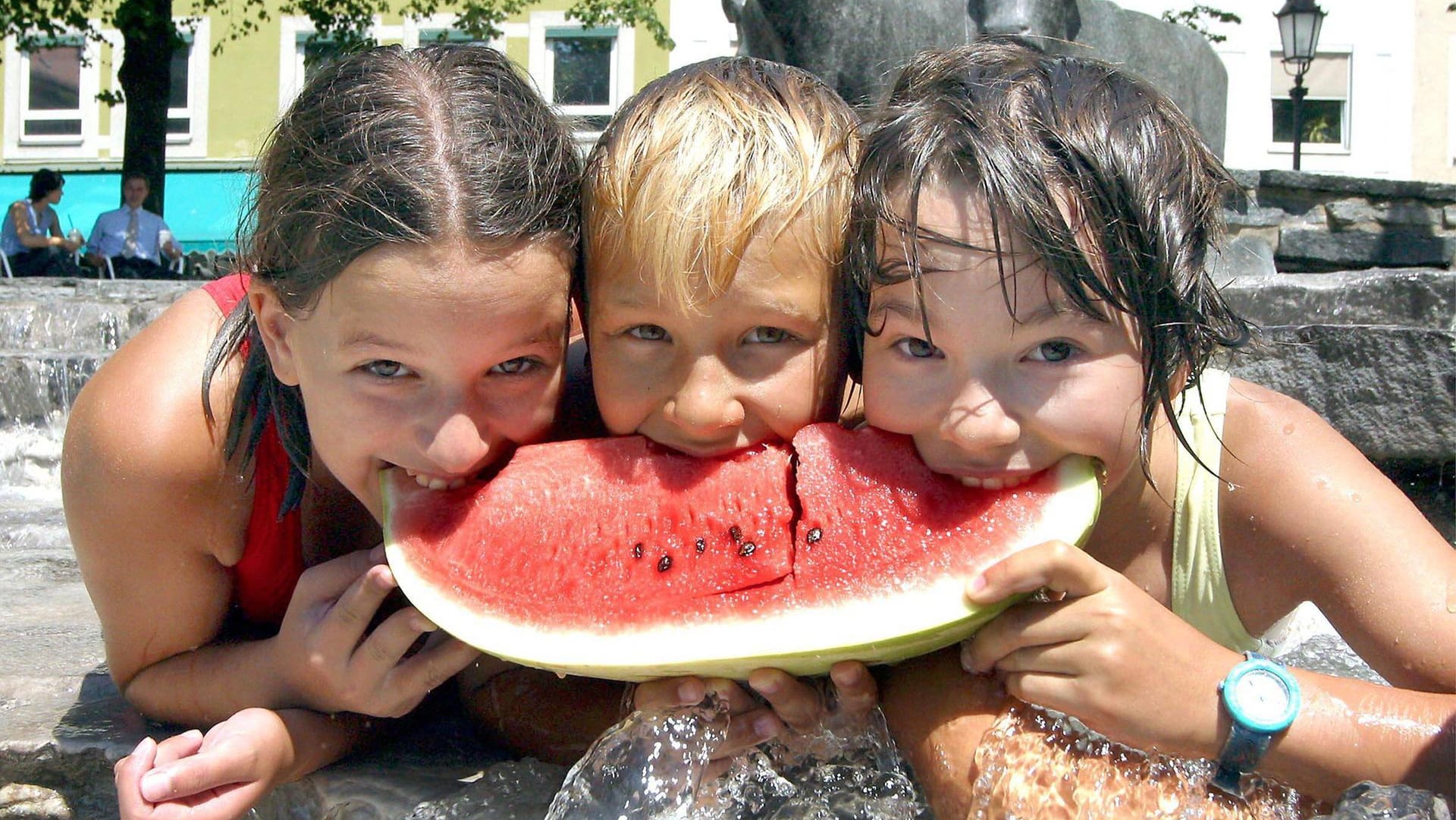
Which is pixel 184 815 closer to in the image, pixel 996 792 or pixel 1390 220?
pixel 996 792

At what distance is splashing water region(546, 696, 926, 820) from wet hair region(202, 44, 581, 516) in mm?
739

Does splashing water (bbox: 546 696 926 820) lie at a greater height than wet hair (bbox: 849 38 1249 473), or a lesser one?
lesser

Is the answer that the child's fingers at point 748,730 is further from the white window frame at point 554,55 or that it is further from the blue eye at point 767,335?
the white window frame at point 554,55

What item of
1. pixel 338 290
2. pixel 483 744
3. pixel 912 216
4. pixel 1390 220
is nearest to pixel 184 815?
pixel 483 744

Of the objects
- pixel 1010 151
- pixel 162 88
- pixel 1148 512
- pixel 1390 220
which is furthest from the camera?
pixel 162 88

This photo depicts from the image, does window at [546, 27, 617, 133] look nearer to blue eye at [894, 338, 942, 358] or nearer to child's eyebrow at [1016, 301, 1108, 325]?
blue eye at [894, 338, 942, 358]

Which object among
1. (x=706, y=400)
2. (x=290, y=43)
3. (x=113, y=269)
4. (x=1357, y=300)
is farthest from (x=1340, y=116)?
(x=706, y=400)

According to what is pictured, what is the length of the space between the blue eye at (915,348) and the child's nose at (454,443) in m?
0.65

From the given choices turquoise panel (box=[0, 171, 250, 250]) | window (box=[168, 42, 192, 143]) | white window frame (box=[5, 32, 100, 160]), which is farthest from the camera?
white window frame (box=[5, 32, 100, 160])

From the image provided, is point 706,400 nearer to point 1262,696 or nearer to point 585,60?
point 1262,696

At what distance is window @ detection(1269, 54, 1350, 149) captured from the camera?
69.4ft

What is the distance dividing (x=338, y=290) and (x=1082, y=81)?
1.17m

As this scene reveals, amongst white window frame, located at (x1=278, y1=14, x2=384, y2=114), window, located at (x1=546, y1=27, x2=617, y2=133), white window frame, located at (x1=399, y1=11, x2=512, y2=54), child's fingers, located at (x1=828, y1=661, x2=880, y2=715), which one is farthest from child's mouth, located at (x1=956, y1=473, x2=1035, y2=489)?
white window frame, located at (x1=278, y1=14, x2=384, y2=114)

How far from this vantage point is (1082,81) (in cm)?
194
